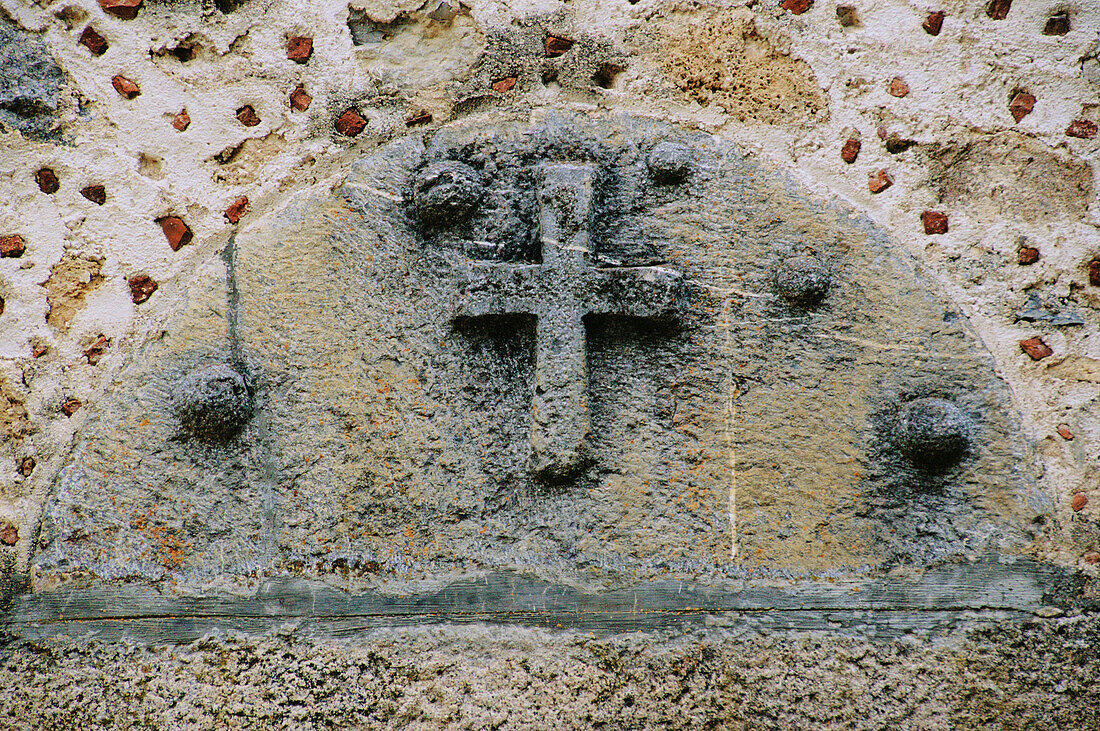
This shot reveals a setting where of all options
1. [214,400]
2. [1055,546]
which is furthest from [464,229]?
[1055,546]

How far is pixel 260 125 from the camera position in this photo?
5.16 ft

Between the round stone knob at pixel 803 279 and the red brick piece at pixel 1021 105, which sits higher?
the red brick piece at pixel 1021 105

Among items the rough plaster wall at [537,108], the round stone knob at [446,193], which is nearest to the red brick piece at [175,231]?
the rough plaster wall at [537,108]

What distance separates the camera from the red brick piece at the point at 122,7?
153 cm

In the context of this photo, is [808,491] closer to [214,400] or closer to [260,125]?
[214,400]

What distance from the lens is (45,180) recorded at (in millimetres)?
1511

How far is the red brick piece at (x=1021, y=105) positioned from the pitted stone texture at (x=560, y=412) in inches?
14.7

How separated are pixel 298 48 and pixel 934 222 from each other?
140cm

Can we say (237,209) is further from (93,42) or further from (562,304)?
(562,304)

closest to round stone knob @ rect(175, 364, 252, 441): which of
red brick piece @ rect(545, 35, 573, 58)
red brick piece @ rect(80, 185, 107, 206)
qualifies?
red brick piece @ rect(80, 185, 107, 206)

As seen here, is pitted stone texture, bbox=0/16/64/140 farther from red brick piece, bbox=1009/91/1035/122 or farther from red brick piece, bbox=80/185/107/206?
red brick piece, bbox=1009/91/1035/122

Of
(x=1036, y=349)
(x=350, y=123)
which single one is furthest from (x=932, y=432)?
(x=350, y=123)

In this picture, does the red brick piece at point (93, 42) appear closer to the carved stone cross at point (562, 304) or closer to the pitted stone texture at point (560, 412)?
the pitted stone texture at point (560, 412)

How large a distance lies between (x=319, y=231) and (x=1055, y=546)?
162 centimetres
